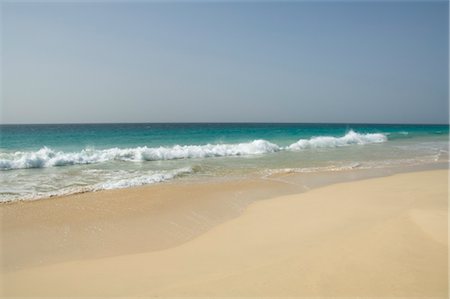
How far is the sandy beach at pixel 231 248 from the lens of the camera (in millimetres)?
3736

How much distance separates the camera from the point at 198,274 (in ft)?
13.2

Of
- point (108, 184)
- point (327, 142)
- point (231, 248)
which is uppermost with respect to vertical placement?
point (327, 142)

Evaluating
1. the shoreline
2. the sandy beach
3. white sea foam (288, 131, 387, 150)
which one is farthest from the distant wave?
the sandy beach

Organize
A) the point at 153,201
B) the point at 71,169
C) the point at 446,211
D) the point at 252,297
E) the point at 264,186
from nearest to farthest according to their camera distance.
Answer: the point at 252,297 → the point at 446,211 → the point at 153,201 → the point at 264,186 → the point at 71,169

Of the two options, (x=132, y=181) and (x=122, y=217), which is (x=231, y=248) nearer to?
(x=122, y=217)

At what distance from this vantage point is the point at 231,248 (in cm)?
487

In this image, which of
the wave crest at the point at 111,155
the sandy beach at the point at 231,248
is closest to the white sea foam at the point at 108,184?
the sandy beach at the point at 231,248

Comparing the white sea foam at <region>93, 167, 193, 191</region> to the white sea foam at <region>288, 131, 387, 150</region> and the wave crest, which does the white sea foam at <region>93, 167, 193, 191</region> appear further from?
the white sea foam at <region>288, 131, 387, 150</region>

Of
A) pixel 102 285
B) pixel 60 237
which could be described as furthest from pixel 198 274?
pixel 60 237

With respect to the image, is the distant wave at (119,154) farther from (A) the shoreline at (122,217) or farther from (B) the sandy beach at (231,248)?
(B) the sandy beach at (231,248)

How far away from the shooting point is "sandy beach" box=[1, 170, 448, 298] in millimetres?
3736

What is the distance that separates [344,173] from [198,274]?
9.37 metres

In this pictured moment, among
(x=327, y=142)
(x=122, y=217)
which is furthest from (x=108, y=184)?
(x=327, y=142)

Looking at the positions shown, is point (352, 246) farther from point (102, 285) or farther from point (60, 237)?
point (60, 237)
